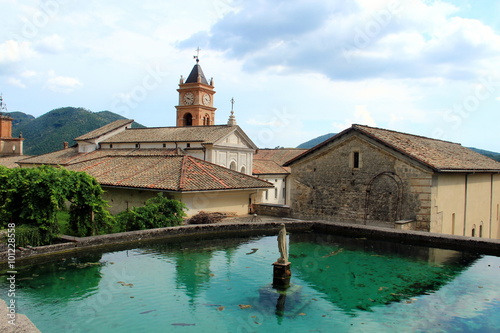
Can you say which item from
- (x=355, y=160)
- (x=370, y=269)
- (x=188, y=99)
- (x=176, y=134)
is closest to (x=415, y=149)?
(x=355, y=160)

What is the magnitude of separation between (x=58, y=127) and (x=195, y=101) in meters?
52.9

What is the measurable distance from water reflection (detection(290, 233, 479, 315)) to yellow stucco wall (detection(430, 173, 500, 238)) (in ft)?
15.8

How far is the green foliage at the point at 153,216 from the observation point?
48.7 ft

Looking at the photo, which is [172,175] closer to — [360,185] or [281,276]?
[360,185]

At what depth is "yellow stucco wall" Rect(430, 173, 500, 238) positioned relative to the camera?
55.9 feet

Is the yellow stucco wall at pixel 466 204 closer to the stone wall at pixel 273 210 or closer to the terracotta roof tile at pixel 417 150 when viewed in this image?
the terracotta roof tile at pixel 417 150

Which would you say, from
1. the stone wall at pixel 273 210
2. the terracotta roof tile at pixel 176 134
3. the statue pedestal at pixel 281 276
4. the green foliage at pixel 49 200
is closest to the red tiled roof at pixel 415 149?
the stone wall at pixel 273 210

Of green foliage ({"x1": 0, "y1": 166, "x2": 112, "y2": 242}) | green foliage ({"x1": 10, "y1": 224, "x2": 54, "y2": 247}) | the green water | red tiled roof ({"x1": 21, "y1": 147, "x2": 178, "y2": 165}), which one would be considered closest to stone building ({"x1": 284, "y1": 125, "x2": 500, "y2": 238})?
the green water

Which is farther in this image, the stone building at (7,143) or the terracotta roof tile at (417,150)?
the stone building at (7,143)

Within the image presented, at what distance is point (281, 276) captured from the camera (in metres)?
9.37


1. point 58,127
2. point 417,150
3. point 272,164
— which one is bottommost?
point 272,164

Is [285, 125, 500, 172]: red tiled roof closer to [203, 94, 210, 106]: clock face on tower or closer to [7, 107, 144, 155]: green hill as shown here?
[203, 94, 210, 106]: clock face on tower

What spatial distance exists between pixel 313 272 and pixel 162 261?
13.9 ft

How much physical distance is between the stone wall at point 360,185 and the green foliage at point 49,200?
10.1 meters
